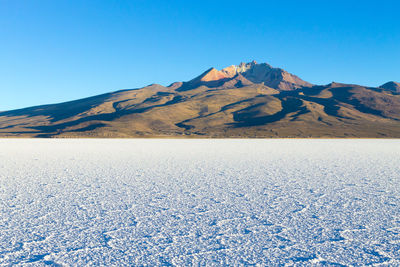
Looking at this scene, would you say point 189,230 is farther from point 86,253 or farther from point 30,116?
point 30,116

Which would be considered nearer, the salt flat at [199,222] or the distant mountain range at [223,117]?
the salt flat at [199,222]

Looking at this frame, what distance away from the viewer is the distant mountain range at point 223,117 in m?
104

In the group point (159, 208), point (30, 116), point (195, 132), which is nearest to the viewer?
point (159, 208)

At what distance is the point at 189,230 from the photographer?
628 centimetres

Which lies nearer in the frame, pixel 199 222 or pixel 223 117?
pixel 199 222

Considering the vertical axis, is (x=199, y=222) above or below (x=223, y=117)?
below

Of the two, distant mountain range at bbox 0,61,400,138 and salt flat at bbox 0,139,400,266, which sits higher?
distant mountain range at bbox 0,61,400,138

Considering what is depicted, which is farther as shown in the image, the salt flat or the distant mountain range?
the distant mountain range

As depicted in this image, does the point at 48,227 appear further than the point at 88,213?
No

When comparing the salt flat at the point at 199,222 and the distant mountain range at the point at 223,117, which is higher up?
the distant mountain range at the point at 223,117

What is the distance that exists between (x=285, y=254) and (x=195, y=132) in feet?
335

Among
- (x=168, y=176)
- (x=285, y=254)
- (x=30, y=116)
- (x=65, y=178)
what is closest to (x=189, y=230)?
(x=285, y=254)

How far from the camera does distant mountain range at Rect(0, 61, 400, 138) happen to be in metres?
104

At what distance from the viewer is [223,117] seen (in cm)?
12862
